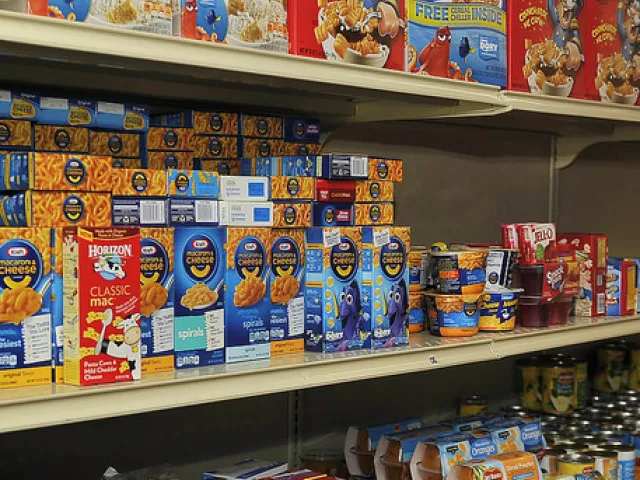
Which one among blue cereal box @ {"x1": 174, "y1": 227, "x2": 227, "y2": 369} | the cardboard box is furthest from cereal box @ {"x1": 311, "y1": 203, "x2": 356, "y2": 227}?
blue cereal box @ {"x1": 174, "y1": 227, "x2": 227, "y2": 369}

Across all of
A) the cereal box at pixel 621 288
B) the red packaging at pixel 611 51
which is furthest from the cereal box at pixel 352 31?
the cereal box at pixel 621 288

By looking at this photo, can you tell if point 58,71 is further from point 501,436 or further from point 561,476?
point 561,476

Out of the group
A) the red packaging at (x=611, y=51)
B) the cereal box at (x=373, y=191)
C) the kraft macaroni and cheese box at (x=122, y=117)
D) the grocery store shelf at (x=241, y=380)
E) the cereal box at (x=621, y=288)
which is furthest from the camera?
the cereal box at (x=621, y=288)

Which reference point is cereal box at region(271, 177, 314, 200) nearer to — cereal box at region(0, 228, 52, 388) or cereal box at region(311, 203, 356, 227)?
cereal box at region(311, 203, 356, 227)

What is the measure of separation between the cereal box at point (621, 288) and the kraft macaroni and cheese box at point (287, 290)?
4.01 ft

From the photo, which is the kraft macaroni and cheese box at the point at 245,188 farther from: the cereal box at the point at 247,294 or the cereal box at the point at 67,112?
the cereal box at the point at 67,112

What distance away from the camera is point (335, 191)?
1.89m

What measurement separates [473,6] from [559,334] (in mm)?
848

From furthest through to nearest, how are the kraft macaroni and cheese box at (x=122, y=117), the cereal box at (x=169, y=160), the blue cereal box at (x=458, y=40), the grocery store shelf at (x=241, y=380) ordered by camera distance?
the blue cereal box at (x=458, y=40) < the cereal box at (x=169, y=160) < the kraft macaroni and cheese box at (x=122, y=117) < the grocery store shelf at (x=241, y=380)

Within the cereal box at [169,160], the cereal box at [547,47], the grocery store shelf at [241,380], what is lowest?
the grocery store shelf at [241,380]

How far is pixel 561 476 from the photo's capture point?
2.35m

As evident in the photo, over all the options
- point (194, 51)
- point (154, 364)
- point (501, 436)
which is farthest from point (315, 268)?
point (501, 436)

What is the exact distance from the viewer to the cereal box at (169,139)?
1813mm

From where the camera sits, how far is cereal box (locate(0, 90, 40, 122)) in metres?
1.58
